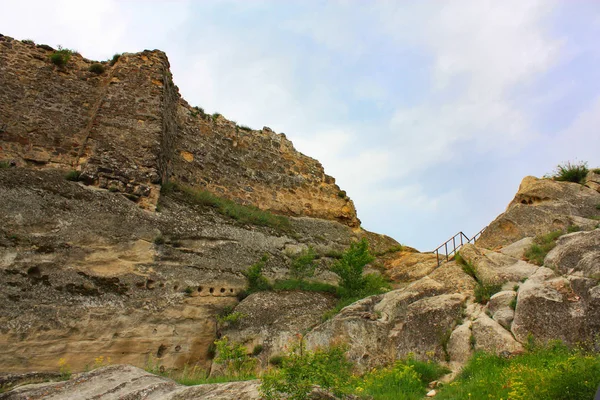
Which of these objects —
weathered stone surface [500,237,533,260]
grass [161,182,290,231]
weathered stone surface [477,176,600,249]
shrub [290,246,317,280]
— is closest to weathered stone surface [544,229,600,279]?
weathered stone surface [500,237,533,260]

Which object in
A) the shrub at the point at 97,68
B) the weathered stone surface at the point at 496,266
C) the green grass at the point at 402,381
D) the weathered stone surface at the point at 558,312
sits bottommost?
the green grass at the point at 402,381

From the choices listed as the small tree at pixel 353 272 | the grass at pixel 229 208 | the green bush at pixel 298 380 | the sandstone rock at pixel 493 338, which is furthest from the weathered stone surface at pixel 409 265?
the green bush at pixel 298 380

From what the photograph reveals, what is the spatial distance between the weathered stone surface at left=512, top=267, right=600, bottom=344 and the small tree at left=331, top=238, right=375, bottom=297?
192 inches

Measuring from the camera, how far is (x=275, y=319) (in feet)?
40.3

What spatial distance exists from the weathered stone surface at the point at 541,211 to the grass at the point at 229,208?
6727mm

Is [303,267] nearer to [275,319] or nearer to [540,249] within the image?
[275,319]

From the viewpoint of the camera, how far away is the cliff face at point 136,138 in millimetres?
14406

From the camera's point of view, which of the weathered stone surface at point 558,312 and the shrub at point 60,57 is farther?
the shrub at point 60,57

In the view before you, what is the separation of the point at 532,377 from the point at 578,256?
5.27 m

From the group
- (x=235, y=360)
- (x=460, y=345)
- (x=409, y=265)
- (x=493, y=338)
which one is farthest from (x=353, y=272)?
(x=493, y=338)

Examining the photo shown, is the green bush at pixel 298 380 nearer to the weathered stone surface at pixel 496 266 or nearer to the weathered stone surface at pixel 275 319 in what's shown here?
the weathered stone surface at pixel 275 319

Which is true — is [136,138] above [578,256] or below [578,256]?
above

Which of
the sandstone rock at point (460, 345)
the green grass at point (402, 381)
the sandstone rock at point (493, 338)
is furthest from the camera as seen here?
the sandstone rock at point (460, 345)

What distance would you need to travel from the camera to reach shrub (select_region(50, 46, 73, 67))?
653 inches
